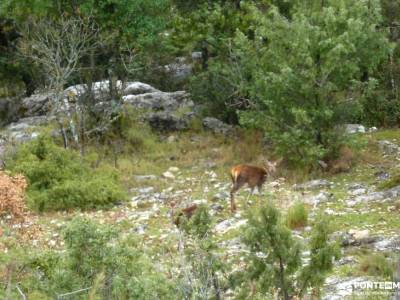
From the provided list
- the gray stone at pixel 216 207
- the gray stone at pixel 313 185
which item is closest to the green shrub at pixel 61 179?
the gray stone at pixel 216 207

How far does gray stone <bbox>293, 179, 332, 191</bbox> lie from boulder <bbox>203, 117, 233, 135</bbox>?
16.0ft

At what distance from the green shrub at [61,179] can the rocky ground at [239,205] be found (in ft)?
1.22

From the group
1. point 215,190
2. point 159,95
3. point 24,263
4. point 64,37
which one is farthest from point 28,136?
point 24,263

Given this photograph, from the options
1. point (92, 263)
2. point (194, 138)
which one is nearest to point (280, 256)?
point (92, 263)

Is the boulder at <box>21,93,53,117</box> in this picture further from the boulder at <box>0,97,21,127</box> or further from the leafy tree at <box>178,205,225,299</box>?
the leafy tree at <box>178,205,225,299</box>

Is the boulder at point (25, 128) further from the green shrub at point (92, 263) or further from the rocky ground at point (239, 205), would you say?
the green shrub at point (92, 263)

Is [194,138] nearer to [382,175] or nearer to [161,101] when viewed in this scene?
[161,101]

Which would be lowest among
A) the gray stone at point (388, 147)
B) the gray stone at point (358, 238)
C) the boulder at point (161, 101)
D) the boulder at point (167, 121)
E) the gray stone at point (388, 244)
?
the boulder at point (167, 121)

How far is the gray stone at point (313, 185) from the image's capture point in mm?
14828

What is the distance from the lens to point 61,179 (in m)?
15.8

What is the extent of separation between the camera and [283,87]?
1584 centimetres

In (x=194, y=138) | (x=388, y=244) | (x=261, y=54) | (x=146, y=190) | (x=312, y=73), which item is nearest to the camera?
(x=388, y=244)

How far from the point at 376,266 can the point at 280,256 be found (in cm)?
229

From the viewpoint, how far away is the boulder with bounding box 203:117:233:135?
1984 cm
